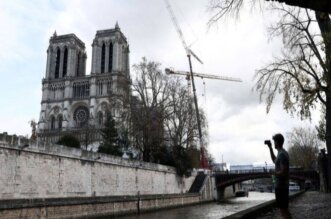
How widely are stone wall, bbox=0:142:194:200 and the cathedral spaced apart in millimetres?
44963

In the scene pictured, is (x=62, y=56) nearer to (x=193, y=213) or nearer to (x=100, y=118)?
(x=100, y=118)

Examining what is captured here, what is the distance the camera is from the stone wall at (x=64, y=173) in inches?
744

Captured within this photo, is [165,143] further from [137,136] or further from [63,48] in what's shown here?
[63,48]

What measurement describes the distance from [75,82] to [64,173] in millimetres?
63099

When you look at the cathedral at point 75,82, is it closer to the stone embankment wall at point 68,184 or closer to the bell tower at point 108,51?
the bell tower at point 108,51

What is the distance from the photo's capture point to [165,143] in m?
41.5

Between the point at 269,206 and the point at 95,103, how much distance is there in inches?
2720

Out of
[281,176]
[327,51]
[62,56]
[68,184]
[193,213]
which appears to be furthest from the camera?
[62,56]

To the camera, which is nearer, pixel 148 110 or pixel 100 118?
pixel 148 110

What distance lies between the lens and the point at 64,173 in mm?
23078

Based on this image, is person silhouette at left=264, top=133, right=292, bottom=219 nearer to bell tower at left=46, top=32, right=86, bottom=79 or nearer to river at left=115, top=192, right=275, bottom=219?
river at left=115, top=192, right=275, bottom=219

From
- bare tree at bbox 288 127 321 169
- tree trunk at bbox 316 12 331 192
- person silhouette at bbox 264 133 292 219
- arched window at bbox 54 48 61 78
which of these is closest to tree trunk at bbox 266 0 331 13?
person silhouette at bbox 264 133 292 219

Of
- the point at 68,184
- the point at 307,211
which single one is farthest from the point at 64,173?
the point at 307,211

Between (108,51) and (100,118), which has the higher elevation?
(108,51)
